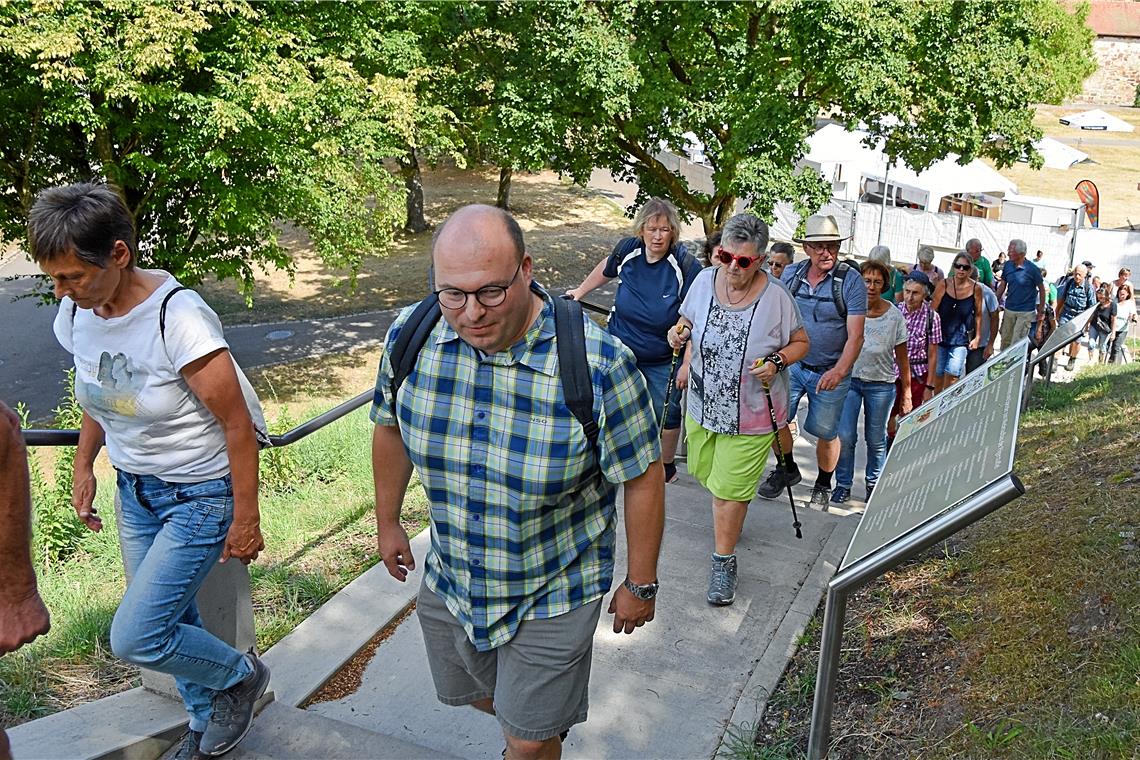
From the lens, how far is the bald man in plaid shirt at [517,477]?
2492mm

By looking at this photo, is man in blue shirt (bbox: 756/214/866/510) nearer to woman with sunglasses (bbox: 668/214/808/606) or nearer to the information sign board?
woman with sunglasses (bbox: 668/214/808/606)

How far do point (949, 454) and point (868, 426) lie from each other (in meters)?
3.76

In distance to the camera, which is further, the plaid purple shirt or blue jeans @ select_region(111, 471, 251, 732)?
the plaid purple shirt

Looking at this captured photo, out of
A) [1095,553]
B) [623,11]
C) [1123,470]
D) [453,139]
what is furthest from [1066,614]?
[453,139]

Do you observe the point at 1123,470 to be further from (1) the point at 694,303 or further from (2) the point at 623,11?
(2) the point at 623,11

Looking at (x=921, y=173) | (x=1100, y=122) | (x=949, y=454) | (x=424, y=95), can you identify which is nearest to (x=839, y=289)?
(x=949, y=454)

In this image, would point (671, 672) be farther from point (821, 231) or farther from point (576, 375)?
point (821, 231)

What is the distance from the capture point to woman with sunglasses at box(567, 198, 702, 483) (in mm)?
5547

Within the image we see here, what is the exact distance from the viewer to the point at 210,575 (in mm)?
3291

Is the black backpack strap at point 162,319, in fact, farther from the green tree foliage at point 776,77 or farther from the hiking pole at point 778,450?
the green tree foliage at point 776,77

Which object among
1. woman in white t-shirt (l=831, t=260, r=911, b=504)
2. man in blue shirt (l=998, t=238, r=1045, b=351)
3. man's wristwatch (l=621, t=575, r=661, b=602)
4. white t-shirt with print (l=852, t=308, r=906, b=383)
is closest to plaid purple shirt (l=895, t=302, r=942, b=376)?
woman in white t-shirt (l=831, t=260, r=911, b=504)

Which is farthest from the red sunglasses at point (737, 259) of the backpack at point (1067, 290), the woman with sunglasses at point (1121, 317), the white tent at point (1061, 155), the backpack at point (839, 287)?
the white tent at point (1061, 155)

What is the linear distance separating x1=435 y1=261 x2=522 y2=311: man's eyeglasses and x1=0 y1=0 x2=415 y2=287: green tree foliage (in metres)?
10.0

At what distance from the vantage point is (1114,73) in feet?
228
